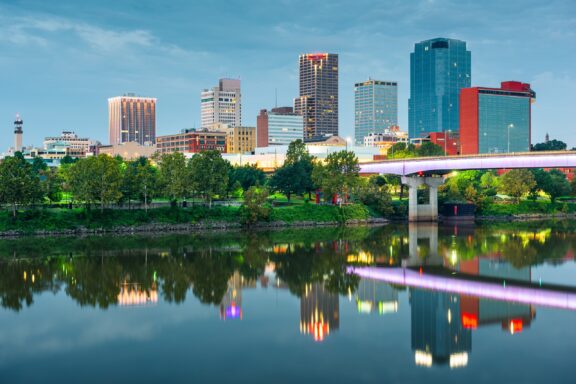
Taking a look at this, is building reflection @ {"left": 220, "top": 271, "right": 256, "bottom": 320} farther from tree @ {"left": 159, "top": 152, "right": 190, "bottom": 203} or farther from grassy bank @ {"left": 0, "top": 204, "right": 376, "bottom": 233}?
tree @ {"left": 159, "top": 152, "right": 190, "bottom": 203}

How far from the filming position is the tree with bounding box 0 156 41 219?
3299 inches

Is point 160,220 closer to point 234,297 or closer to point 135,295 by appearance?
point 135,295

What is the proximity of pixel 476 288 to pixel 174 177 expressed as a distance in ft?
194

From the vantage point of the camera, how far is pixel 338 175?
366 feet

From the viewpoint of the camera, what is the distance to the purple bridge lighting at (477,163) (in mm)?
99062

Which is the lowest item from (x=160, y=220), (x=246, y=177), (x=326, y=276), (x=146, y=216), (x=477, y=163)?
(x=326, y=276)

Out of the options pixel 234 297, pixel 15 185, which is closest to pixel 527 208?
pixel 15 185

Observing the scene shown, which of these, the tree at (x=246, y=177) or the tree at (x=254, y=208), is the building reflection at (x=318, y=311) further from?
the tree at (x=246, y=177)

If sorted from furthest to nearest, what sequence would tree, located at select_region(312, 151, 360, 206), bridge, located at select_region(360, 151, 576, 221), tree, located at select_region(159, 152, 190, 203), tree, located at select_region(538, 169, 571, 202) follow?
tree, located at select_region(538, 169, 571, 202) < tree, located at select_region(312, 151, 360, 206) < bridge, located at select_region(360, 151, 576, 221) < tree, located at select_region(159, 152, 190, 203)

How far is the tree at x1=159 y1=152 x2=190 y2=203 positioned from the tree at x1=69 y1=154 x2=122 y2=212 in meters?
8.07

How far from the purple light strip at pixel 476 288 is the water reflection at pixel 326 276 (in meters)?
0.07

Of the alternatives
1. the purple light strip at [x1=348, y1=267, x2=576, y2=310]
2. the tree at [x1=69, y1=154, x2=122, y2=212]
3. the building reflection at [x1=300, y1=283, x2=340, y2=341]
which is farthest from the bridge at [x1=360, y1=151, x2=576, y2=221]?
the building reflection at [x1=300, y1=283, x2=340, y2=341]

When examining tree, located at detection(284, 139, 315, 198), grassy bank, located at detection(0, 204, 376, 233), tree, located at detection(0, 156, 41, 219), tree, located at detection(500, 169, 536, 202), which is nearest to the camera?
tree, located at detection(0, 156, 41, 219)

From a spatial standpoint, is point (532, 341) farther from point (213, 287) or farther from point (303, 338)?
point (213, 287)
